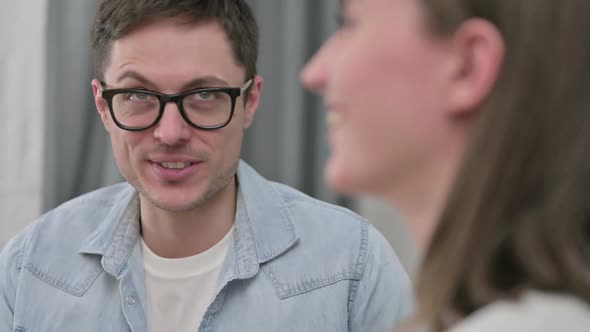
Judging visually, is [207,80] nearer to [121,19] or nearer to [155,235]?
[121,19]

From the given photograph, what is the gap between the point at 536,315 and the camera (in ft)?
1.97

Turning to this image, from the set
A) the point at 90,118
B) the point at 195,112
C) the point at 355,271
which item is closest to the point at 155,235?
the point at 195,112

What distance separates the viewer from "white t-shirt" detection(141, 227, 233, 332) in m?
1.46

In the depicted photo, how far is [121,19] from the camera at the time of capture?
1.42 m

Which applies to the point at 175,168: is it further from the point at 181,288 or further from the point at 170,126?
the point at 181,288

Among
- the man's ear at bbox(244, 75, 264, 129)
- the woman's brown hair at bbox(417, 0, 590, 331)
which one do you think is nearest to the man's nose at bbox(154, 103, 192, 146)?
the man's ear at bbox(244, 75, 264, 129)

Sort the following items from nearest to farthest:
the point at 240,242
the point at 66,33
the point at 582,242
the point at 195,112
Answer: the point at 582,242 → the point at 195,112 → the point at 240,242 → the point at 66,33

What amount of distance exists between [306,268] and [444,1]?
93cm

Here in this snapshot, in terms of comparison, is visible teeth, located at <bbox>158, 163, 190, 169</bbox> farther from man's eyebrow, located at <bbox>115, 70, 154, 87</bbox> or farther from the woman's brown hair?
the woman's brown hair

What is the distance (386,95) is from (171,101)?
760 mm

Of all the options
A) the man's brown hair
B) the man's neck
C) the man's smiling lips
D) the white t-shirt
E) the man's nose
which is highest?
the man's brown hair

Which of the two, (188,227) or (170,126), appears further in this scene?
(188,227)

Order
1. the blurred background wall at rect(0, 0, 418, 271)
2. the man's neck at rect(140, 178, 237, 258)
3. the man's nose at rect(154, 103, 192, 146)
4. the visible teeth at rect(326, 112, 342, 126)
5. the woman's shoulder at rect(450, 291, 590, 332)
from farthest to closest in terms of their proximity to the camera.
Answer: the blurred background wall at rect(0, 0, 418, 271)
the man's neck at rect(140, 178, 237, 258)
the man's nose at rect(154, 103, 192, 146)
the visible teeth at rect(326, 112, 342, 126)
the woman's shoulder at rect(450, 291, 590, 332)

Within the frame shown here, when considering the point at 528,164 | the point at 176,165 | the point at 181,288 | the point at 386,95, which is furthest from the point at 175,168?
the point at 528,164
